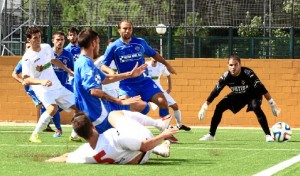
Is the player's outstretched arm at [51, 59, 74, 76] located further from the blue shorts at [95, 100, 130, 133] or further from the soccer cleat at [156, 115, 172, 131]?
the soccer cleat at [156, 115, 172, 131]

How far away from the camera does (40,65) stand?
57.7ft

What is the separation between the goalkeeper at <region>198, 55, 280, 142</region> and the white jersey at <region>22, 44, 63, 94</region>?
284cm

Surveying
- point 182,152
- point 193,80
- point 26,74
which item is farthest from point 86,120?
point 193,80

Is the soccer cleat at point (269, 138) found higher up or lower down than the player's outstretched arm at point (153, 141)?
lower down

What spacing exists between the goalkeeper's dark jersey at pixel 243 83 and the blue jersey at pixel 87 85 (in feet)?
18.6

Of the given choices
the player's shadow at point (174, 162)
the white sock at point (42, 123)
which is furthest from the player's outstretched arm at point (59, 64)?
the player's shadow at point (174, 162)

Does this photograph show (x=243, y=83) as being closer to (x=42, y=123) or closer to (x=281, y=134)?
(x=281, y=134)

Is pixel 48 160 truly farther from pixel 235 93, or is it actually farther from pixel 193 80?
pixel 193 80

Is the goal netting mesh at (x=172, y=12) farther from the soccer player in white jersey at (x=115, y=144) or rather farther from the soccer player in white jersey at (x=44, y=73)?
the soccer player in white jersey at (x=115, y=144)

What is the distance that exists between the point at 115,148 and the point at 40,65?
6661 mm

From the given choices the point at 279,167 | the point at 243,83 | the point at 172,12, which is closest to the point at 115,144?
the point at 279,167

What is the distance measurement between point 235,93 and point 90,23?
10673 millimetres

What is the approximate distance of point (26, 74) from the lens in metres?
17.2

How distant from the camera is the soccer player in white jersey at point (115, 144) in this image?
36.2 ft
